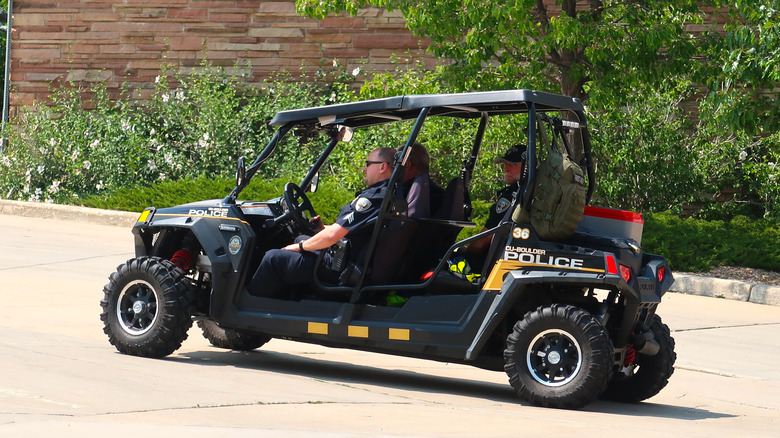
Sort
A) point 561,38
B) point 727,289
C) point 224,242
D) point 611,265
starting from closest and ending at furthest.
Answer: point 611,265
point 224,242
point 727,289
point 561,38

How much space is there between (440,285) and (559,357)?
862 mm

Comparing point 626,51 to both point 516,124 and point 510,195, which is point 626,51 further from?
point 510,195

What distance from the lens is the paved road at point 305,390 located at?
5496 millimetres

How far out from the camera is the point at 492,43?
12.9 metres

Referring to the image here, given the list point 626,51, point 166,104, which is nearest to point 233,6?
point 166,104

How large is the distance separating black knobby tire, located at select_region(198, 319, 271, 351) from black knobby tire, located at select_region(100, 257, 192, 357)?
2.76ft

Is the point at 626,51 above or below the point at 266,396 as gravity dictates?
above

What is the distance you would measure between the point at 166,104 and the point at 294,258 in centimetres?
1133

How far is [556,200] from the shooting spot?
6648 millimetres

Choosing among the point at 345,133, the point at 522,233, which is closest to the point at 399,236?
the point at 522,233

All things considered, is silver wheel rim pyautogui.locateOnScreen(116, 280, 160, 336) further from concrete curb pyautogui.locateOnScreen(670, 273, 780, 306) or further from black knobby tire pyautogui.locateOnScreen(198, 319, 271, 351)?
concrete curb pyautogui.locateOnScreen(670, 273, 780, 306)

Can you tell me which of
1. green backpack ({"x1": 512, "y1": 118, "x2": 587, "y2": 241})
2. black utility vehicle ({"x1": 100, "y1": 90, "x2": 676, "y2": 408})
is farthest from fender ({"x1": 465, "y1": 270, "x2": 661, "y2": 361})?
green backpack ({"x1": 512, "y1": 118, "x2": 587, "y2": 241})


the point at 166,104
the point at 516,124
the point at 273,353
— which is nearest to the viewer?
the point at 273,353

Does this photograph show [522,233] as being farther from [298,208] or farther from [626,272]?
[298,208]
